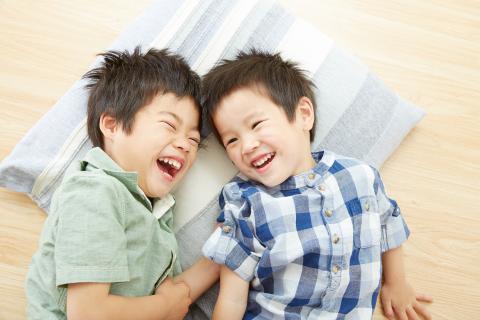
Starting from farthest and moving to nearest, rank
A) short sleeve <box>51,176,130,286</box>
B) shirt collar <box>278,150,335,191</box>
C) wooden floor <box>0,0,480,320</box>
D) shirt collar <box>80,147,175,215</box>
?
wooden floor <box>0,0,480,320</box>, shirt collar <box>278,150,335,191</box>, shirt collar <box>80,147,175,215</box>, short sleeve <box>51,176,130,286</box>

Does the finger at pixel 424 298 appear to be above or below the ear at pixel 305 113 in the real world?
below

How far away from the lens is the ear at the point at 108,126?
42.1 inches

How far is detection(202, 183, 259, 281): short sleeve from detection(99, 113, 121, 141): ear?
35cm

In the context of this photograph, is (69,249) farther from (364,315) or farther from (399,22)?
(399,22)

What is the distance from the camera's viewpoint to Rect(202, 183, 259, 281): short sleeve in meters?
1.05

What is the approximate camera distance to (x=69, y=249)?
85 cm

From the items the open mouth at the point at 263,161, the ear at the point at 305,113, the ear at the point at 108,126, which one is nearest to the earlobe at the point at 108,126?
the ear at the point at 108,126

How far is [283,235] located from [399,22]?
0.89 meters

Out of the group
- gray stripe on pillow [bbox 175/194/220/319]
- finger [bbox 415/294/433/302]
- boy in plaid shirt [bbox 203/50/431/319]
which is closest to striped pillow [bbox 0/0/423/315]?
gray stripe on pillow [bbox 175/194/220/319]

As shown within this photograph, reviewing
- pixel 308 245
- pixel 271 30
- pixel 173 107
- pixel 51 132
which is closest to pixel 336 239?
pixel 308 245

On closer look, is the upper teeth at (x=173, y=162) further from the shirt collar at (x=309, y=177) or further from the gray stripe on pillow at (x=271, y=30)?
the gray stripe on pillow at (x=271, y=30)

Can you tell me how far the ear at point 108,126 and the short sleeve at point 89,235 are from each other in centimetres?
17

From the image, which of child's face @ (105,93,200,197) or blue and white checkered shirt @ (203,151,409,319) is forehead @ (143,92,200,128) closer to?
child's face @ (105,93,200,197)

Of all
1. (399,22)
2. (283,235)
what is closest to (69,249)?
(283,235)
